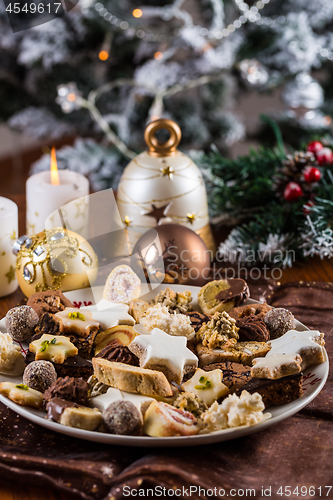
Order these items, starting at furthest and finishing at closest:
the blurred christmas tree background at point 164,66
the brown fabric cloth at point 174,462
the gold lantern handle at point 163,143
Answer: the blurred christmas tree background at point 164,66 < the gold lantern handle at point 163,143 < the brown fabric cloth at point 174,462

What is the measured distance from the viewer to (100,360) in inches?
31.6

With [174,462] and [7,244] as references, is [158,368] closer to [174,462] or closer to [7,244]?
[174,462]

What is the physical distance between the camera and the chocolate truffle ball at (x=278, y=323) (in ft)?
3.10

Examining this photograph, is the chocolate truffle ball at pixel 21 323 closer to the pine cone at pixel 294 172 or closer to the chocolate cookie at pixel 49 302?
the chocolate cookie at pixel 49 302

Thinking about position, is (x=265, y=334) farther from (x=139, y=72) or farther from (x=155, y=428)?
(x=139, y=72)

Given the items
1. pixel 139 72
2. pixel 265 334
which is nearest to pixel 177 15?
pixel 139 72

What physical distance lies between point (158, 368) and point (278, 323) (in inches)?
10.2

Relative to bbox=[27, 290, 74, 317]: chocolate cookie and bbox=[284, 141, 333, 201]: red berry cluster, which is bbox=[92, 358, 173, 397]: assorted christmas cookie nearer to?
bbox=[27, 290, 74, 317]: chocolate cookie

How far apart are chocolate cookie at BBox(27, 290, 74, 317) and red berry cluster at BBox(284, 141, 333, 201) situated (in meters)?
0.73

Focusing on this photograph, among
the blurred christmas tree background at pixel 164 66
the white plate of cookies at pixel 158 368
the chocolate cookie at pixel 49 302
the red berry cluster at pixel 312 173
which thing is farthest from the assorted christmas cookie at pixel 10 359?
the blurred christmas tree background at pixel 164 66

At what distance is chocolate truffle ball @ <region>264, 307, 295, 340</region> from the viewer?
0.94 metres

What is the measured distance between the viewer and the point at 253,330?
3.01 ft

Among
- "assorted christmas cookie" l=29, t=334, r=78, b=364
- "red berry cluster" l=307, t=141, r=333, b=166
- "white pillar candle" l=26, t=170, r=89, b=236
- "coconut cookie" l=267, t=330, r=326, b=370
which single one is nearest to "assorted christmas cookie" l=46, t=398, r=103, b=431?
"assorted christmas cookie" l=29, t=334, r=78, b=364

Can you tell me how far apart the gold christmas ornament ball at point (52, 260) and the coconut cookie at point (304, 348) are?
19.1 inches
